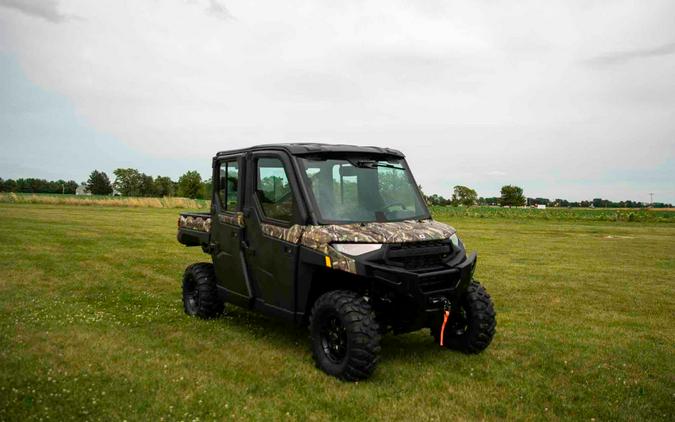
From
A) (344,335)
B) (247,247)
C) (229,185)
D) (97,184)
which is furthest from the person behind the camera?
(97,184)

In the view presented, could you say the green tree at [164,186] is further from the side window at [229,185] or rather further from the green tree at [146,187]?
the side window at [229,185]

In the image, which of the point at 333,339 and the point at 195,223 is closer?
the point at 333,339

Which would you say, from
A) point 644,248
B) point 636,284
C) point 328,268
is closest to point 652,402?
point 328,268

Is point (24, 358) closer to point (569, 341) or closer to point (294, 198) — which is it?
point (294, 198)

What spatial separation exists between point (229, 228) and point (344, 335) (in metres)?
2.61

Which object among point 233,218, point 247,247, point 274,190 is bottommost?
point 247,247

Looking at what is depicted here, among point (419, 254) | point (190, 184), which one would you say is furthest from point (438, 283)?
point (190, 184)

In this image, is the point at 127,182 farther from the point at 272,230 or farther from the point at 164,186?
the point at 272,230

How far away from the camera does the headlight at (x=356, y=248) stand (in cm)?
605

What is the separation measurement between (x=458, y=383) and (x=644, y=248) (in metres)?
19.3

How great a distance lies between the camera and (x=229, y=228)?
792cm

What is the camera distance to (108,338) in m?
7.52

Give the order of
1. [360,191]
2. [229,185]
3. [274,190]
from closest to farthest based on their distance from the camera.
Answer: [360,191]
[274,190]
[229,185]

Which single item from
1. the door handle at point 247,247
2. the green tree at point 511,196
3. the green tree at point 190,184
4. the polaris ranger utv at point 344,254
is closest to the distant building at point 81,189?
the green tree at point 190,184
